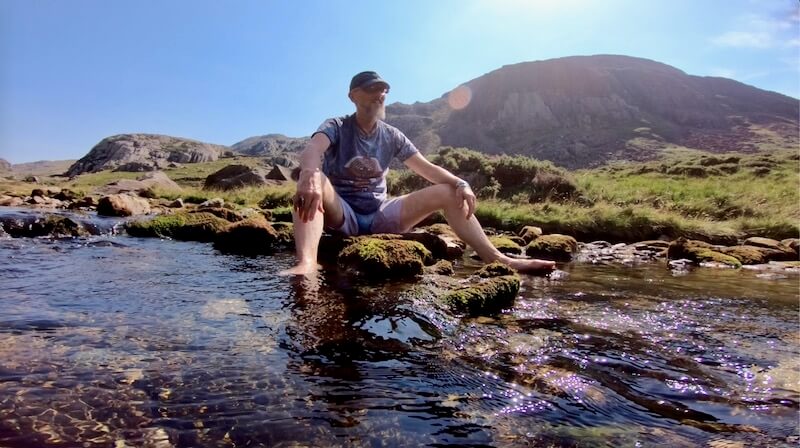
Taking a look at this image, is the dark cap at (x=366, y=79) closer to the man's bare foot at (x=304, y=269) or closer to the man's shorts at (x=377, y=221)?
the man's shorts at (x=377, y=221)

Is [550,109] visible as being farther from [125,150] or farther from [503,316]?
[503,316]

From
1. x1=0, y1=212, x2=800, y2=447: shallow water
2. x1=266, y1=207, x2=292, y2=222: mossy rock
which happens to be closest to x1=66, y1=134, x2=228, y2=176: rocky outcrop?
x1=266, y1=207, x2=292, y2=222: mossy rock

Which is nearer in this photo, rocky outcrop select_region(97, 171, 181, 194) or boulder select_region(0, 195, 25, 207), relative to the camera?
boulder select_region(0, 195, 25, 207)

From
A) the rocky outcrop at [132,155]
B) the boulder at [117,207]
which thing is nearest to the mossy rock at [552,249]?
the boulder at [117,207]

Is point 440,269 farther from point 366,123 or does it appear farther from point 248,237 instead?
point 248,237

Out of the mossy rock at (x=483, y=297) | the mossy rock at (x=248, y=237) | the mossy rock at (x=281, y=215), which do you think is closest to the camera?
the mossy rock at (x=483, y=297)

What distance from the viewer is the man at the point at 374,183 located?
4438 mm

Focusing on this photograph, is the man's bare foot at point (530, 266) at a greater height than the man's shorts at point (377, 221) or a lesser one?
lesser

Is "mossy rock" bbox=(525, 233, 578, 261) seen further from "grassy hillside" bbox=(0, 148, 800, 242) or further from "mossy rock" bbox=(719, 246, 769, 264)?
"grassy hillside" bbox=(0, 148, 800, 242)

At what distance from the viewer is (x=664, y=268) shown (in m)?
6.61

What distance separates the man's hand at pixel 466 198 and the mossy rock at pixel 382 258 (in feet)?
2.08

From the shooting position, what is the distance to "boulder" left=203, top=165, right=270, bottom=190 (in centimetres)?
2420

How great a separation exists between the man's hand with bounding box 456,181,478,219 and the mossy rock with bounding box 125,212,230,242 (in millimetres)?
4374

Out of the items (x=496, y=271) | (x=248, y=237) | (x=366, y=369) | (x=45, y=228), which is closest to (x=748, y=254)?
(x=496, y=271)
